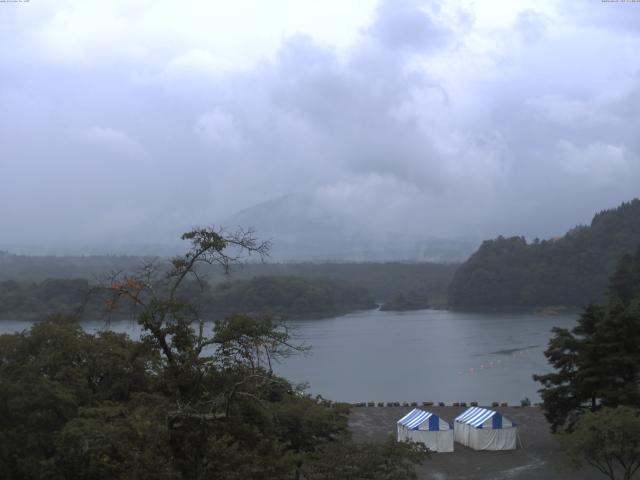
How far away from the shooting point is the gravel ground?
12.3 m

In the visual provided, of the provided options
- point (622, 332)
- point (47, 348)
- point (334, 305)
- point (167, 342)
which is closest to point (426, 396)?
point (622, 332)

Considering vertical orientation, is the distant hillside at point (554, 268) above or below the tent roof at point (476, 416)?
above

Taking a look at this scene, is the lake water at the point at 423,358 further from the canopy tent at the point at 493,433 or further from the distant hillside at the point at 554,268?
the distant hillside at the point at 554,268

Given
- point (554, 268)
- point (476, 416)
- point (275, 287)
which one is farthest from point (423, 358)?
point (554, 268)

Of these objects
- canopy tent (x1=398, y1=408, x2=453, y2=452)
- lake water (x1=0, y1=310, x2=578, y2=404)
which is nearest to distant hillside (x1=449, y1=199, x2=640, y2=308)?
lake water (x1=0, y1=310, x2=578, y2=404)

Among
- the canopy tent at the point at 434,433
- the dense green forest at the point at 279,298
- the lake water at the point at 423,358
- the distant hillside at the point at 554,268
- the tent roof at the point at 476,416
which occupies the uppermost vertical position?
the distant hillside at the point at 554,268

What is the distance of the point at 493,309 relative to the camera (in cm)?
6238

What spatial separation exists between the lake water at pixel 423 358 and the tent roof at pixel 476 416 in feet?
12.0

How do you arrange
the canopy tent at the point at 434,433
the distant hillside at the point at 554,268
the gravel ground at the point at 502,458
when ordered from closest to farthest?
the gravel ground at the point at 502,458, the canopy tent at the point at 434,433, the distant hillside at the point at 554,268

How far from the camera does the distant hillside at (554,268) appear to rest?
59.8 metres

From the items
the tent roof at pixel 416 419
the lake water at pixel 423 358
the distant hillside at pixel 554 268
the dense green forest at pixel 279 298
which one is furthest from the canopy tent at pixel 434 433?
the distant hillside at pixel 554 268

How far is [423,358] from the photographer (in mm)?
33969

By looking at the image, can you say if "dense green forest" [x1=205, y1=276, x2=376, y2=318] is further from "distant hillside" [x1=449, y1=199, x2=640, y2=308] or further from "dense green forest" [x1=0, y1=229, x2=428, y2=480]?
"dense green forest" [x1=0, y1=229, x2=428, y2=480]

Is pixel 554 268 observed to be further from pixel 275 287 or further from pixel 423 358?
pixel 423 358
